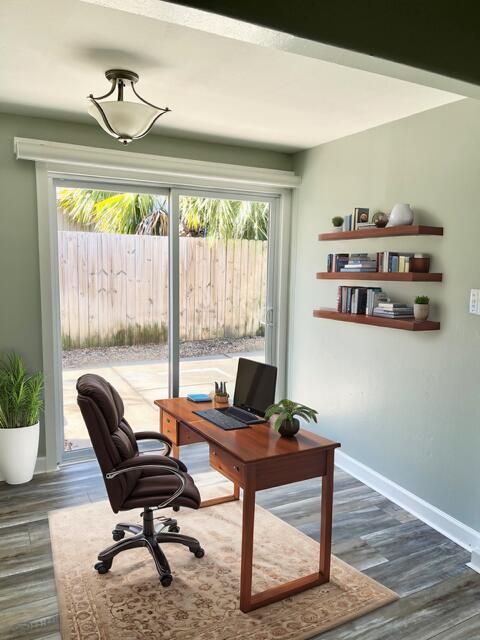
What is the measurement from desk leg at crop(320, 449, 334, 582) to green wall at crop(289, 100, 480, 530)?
1.00 metres

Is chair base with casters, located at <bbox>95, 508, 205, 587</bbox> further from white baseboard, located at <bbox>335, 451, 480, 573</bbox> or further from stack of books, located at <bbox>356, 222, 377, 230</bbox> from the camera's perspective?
stack of books, located at <bbox>356, 222, 377, 230</bbox>

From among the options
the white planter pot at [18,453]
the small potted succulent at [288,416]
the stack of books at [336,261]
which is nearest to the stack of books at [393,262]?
the stack of books at [336,261]

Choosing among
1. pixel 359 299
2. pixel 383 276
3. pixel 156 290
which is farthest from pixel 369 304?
pixel 156 290

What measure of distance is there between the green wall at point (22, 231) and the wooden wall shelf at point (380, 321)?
76.9 inches

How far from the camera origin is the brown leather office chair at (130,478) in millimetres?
2398

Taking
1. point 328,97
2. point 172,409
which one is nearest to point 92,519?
point 172,409

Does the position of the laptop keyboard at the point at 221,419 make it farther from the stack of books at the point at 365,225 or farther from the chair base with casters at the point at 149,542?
the stack of books at the point at 365,225

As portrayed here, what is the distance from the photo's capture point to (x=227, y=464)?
2.45 m

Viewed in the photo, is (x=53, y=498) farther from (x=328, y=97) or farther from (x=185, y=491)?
(x=328, y=97)

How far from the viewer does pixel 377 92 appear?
2.85 meters

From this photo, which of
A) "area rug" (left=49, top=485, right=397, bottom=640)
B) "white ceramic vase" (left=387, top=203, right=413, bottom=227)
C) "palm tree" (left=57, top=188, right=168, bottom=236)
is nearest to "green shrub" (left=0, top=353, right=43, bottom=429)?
"area rug" (left=49, top=485, right=397, bottom=640)

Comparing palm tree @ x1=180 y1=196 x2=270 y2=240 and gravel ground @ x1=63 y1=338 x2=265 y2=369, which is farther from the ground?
palm tree @ x1=180 y1=196 x2=270 y2=240

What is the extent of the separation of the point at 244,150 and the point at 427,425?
264 cm

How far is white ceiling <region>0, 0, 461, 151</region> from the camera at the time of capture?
2.12 meters
